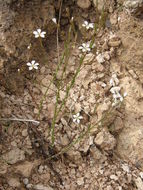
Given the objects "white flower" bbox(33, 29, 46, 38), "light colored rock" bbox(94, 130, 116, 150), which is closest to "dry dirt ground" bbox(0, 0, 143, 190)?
"light colored rock" bbox(94, 130, 116, 150)

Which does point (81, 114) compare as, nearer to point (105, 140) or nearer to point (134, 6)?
point (105, 140)

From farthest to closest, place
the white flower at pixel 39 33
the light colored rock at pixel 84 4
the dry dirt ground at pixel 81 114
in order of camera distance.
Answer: the light colored rock at pixel 84 4
the white flower at pixel 39 33
the dry dirt ground at pixel 81 114

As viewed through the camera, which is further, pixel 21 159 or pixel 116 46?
pixel 116 46

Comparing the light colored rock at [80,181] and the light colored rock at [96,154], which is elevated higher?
the light colored rock at [96,154]

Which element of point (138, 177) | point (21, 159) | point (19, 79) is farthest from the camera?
point (19, 79)

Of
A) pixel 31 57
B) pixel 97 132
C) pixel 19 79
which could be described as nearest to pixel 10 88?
pixel 19 79

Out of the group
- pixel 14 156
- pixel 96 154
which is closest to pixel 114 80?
pixel 96 154

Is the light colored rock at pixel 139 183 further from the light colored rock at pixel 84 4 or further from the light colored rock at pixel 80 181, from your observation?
the light colored rock at pixel 84 4

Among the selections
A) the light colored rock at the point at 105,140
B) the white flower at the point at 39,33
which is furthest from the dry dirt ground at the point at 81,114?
the white flower at the point at 39,33

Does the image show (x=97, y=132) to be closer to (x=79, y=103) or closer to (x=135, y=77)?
(x=79, y=103)

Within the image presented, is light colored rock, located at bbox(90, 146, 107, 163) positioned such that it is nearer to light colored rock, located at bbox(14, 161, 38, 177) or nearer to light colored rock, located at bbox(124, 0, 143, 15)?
light colored rock, located at bbox(14, 161, 38, 177)
